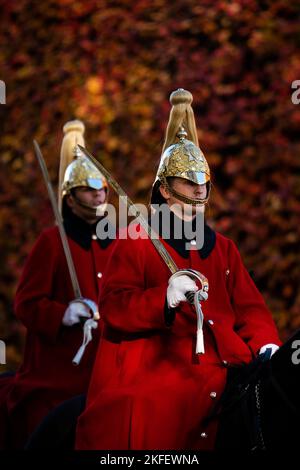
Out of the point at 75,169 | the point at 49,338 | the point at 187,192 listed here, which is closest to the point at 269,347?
the point at 187,192

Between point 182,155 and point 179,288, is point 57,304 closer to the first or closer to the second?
point 182,155

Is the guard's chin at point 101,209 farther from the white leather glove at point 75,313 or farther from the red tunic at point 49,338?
the white leather glove at point 75,313

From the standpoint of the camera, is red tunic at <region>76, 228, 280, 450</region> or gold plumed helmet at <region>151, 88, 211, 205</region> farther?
gold plumed helmet at <region>151, 88, 211, 205</region>

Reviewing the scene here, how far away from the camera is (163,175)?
4.86 meters

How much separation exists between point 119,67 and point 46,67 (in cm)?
94

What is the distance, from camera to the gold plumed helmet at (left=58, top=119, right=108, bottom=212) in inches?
249

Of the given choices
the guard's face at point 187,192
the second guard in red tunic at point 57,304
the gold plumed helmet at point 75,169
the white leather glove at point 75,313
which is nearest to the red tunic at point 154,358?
the guard's face at point 187,192

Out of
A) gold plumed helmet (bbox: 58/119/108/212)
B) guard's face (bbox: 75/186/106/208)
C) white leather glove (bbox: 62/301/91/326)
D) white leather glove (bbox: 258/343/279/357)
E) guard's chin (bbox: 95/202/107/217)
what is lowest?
white leather glove (bbox: 258/343/279/357)

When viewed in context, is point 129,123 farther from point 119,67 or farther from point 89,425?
point 89,425

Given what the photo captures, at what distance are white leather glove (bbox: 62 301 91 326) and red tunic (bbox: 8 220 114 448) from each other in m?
0.11

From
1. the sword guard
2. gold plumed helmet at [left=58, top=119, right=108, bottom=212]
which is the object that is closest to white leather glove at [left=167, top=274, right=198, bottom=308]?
the sword guard

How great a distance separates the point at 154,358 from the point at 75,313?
137 cm

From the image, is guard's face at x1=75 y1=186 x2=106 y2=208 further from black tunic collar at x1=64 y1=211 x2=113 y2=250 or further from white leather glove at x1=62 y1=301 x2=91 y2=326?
white leather glove at x1=62 y1=301 x2=91 y2=326
